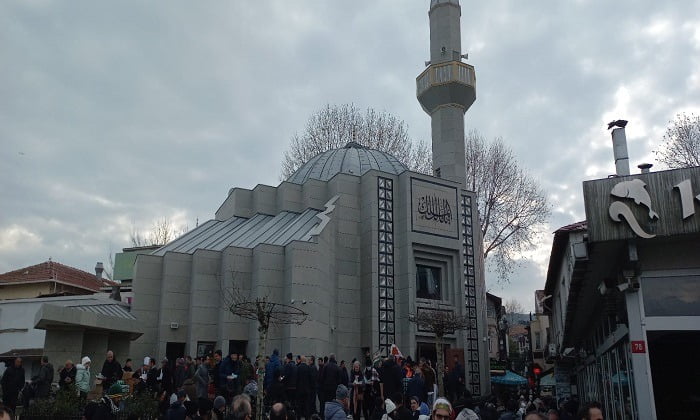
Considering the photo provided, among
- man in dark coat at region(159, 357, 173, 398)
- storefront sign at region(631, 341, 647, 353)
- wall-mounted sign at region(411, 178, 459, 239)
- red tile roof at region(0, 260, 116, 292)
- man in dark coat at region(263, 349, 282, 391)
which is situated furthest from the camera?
red tile roof at region(0, 260, 116, 292)

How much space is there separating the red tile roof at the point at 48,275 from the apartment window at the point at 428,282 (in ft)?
74.3

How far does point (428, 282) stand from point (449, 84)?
Answer: 36.8 feet

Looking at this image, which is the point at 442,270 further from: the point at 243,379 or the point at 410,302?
the point at 243,379

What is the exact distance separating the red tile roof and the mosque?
40.0 ft

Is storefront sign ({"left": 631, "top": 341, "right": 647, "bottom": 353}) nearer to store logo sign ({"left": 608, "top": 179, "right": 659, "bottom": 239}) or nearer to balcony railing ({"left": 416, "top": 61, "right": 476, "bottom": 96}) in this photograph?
store logo sign ({"left": 608, "top": 179, "right": 659, "bottom": 239})

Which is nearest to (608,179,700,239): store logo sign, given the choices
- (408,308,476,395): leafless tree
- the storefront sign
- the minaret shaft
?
the storefront sign

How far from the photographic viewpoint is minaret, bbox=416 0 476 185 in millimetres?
32562

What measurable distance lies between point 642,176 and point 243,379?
11293 millimetres

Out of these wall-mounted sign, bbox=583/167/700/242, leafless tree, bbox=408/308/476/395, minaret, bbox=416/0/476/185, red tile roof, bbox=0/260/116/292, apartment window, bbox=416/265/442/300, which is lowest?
leafless tree, bbox=408/308/476/395

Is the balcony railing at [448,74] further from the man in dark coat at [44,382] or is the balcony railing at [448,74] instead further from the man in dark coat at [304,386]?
the man in dark coat at [44,382]

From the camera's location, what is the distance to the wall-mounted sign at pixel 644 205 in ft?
30.5

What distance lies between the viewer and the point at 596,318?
15.9 m

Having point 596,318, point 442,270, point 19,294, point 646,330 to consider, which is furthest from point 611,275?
point 19,294

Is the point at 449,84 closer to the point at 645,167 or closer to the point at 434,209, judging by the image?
the point at 434,209
